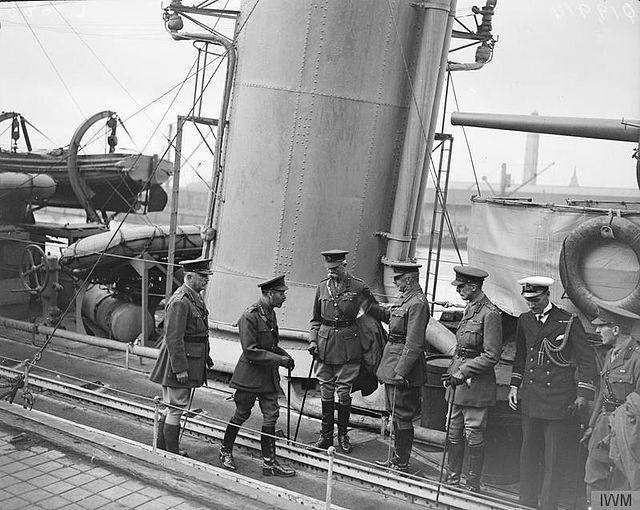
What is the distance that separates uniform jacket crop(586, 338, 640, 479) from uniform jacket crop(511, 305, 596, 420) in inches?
13.8

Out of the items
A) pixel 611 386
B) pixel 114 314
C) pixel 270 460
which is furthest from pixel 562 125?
pixel 114 314

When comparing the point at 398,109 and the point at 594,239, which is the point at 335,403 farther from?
the point at 398,109

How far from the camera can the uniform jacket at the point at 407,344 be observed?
229 inches

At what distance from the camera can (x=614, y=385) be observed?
15.2ft

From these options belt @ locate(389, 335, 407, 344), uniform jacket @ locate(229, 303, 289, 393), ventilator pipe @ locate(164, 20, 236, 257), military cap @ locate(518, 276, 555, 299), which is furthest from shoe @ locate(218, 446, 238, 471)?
ventilator pipe @ locate(164, 20, 236, 257)

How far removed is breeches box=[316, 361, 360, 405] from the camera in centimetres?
634

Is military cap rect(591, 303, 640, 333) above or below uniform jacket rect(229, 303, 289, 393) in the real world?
above

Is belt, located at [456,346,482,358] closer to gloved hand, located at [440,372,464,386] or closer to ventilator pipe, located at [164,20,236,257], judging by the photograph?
gloved hand, located at [440,372,464,386]

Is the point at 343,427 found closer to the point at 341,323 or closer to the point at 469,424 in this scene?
the point at 341,323

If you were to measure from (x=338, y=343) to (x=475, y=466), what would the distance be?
1.62 m

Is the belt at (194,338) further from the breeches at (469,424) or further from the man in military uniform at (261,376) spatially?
the breeches at (469,424)

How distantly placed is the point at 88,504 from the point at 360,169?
4730mm

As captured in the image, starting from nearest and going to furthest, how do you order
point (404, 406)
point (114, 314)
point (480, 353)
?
point (480, 353) → point (404, 406) → point (114, 314)

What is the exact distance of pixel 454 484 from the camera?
5465 millimetres
